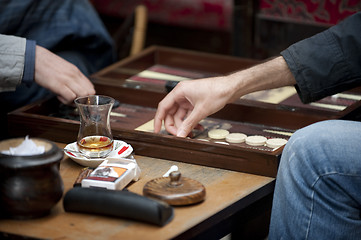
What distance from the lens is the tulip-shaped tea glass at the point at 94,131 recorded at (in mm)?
1413

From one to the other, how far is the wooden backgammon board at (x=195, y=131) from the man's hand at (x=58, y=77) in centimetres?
6

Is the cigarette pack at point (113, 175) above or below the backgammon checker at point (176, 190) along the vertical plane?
above

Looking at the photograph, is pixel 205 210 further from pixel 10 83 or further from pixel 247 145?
pixel 10 83

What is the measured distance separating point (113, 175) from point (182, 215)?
183mm

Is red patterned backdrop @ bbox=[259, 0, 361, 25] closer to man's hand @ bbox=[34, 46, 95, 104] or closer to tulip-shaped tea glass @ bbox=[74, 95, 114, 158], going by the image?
man's hand @ bbox=[34, 46, 95, 104]

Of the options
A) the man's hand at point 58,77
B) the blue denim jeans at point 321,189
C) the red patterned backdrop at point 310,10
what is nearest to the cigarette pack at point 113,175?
the blue denim jeans at point 321,189

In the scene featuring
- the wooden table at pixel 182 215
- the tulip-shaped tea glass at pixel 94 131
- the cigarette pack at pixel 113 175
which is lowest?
the wooden table at pixel 182 215

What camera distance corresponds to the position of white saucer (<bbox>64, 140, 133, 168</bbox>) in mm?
1399

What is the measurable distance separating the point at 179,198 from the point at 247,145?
1.30 feet

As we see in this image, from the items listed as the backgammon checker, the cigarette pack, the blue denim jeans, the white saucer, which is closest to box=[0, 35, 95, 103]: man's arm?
the white saucer

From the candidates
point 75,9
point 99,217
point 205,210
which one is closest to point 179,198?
point 205,210

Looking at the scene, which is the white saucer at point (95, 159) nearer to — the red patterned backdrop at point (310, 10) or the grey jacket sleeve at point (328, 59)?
the grey jacket sleeve at point (328, 59)

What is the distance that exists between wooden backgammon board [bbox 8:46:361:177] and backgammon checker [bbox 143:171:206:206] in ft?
0.55

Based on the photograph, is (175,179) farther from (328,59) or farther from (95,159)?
(328,59)
